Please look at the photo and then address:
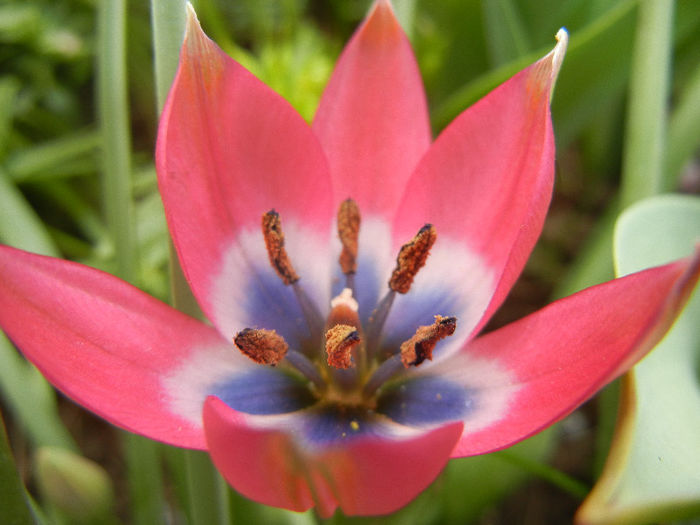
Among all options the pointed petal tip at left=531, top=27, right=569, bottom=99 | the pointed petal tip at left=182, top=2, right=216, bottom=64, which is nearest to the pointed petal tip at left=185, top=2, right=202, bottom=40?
the pointed petal tip at left=182, top=2, right=216, bottom=64

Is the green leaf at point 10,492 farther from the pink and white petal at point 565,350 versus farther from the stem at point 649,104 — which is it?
the stem at point 649,104

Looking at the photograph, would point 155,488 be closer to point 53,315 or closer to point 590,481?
point 53,315

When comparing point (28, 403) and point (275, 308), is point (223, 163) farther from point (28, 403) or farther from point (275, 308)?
point (28, 403)

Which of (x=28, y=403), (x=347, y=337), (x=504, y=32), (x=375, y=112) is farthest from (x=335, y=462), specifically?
(x=504, y=32)

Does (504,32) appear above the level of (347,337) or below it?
above

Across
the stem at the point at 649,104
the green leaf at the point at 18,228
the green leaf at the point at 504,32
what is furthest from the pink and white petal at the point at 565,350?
the green leaf at the point at 18,228

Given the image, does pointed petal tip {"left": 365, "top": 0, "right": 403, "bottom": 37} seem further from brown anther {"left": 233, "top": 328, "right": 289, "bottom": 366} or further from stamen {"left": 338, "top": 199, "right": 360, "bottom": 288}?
brown anther {"left": 233, "top": 328, "right": 289, "bottom": 366}

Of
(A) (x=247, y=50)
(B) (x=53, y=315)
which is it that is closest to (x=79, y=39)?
(A) (x=247, y=50)

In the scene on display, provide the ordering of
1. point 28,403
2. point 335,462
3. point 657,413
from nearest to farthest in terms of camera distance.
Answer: point 335,462, point 657,413, point 28,403
